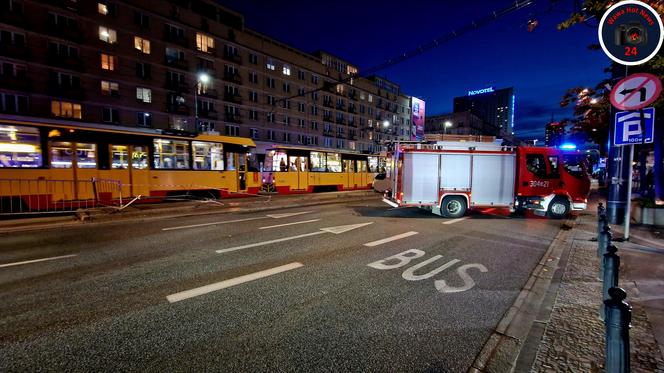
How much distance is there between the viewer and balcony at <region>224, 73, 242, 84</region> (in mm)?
42062

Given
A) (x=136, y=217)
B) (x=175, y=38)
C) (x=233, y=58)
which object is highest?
(x=175, y=38)

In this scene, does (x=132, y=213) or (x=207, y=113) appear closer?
(x=132, y=213)

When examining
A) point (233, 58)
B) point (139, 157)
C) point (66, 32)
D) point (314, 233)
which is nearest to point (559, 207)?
point (314, 233)

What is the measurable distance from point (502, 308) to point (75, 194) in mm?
15830

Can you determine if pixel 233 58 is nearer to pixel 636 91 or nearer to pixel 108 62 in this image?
pixel 108 62

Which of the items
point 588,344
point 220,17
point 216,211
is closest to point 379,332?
point 588,344

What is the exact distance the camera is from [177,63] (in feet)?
121

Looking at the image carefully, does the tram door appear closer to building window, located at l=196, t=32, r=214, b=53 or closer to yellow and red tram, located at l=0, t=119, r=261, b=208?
yellow and red tram, located at l=0, t=119, r=261, b=208

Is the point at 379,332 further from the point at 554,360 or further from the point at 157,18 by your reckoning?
the point at 157,18

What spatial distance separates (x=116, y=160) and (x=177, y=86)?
27936 millimetres

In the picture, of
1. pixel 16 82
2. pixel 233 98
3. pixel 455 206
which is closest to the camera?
pixel 455 206

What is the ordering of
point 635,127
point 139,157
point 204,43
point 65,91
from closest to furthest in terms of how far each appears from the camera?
point 635,127, point 139,157, point 65,91, point 204,43

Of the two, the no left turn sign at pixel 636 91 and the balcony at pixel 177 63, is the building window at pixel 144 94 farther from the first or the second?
the no left turn sign at pixel 636 91

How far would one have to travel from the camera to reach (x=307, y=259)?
233 inches
